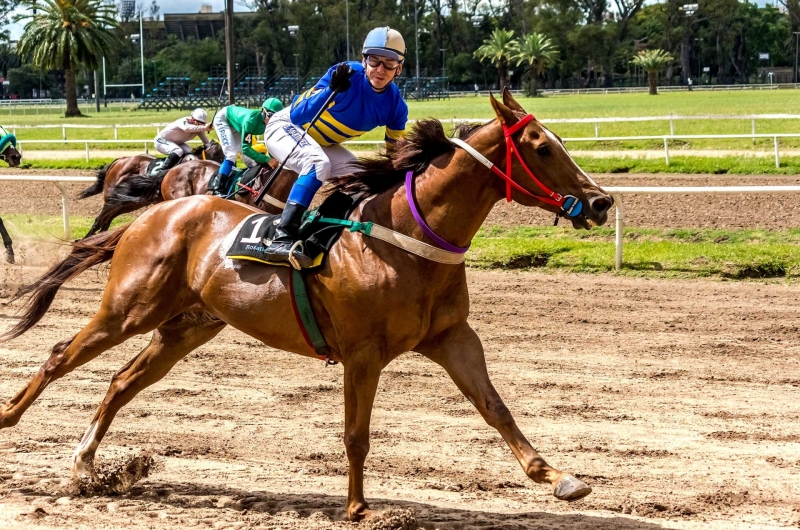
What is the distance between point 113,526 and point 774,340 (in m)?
5.61

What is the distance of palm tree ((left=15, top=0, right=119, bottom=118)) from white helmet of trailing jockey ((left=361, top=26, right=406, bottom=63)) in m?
47.8

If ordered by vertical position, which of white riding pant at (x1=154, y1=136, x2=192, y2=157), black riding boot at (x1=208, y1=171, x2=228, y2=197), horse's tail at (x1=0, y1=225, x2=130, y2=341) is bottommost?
horse's tail at (x1=0, y1=225, x2=130, y2=341)

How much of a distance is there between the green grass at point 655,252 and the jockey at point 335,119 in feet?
20.3

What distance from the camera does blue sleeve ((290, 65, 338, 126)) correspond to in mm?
5359

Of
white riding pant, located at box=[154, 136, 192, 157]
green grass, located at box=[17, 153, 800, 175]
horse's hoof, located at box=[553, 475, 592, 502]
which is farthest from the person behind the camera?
green grass, located at box=[17, 153, 800, 175]

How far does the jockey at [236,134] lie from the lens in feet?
31.4

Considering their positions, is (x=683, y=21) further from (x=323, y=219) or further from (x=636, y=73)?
(x=323, y=219)

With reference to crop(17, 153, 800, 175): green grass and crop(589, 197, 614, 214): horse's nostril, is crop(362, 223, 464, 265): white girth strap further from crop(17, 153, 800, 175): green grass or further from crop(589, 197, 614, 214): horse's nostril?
crop(17, 153, 800, 175): green grass

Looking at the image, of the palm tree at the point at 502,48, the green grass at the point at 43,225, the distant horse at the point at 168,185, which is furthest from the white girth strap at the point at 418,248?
the palm tree at the point at 502,48

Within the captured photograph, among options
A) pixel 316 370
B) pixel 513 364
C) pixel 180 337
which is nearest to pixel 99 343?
pixel 180 337

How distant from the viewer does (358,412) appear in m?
4.60

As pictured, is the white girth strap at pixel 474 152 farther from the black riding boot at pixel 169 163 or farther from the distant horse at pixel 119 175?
the black riding boot at pixel 169 163

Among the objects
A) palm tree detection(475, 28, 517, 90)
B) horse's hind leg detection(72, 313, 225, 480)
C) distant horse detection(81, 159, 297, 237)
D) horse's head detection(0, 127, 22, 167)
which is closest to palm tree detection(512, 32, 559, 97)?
palm tree detection(475, 28, 517, 90)

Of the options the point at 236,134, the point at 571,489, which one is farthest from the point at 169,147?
the point at 571,489
